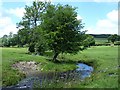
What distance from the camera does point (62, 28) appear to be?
191 ft

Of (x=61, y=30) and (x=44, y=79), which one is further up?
(x=61, y=30)

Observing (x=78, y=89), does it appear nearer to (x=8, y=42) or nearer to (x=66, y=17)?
(x=66, y=17)

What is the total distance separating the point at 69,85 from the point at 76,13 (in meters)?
33.2

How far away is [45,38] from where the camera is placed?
5988cm

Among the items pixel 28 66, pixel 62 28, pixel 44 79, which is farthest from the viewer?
pixel 62 28

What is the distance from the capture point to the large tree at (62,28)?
58.4 metres

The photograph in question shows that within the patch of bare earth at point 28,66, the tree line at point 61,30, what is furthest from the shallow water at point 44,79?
the tree line at point 61,30

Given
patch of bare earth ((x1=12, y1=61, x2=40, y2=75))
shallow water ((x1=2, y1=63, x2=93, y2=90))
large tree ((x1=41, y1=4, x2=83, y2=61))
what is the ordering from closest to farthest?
1. shallow water ((x1=2, y1=63, x2=93, y2=90))
2. patch of bare earth ((x1=12, y1=61, x2=40, y2=75))
3. large tree ((x1=41, y1=4, x2=83, y2=61))

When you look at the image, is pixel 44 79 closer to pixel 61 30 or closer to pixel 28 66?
pixel 28 66

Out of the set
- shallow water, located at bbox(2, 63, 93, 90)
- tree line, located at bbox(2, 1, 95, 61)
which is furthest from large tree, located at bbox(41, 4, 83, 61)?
shallow water, located at bbox(2, 63, 93, 90)

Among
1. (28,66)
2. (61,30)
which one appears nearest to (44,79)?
(28,66)

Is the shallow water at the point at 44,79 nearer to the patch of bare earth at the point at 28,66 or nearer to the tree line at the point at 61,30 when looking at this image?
the patch of bare earth at the point at 28,66

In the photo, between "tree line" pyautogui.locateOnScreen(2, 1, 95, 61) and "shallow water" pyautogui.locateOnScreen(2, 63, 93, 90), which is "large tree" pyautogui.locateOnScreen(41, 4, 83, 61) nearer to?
"tree line" pyautogui.locateOnScreen(2, 1, 95, 61)

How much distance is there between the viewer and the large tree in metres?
58.4
